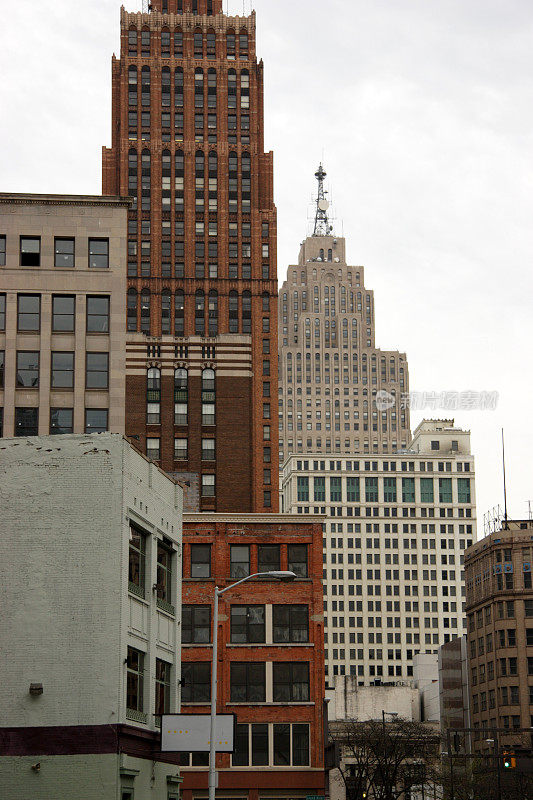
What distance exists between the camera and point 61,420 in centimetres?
6312

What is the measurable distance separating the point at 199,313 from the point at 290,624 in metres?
68.1

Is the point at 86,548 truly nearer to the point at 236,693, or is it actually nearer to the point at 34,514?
the point at 34,514

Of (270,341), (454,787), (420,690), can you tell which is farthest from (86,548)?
(420,690)

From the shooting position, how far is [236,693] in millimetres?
74000

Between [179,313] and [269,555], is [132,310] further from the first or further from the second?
[269,555]

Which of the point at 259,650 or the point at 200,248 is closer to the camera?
the point at 259,650

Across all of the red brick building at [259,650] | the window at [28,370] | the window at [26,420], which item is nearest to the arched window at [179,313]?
the red brick building at [259,650]

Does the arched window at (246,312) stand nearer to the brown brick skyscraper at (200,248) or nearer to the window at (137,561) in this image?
the brown brick skyscraper at (200,248)

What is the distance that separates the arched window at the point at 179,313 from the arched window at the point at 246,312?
687 centimetres

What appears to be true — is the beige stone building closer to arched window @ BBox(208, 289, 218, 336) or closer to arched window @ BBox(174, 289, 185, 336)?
arched window @ BBox(174, 289, 185, 336)

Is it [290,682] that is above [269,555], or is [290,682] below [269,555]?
below

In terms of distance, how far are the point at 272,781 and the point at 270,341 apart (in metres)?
70.6

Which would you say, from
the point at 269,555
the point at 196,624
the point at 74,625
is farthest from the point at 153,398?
the point at 74,625

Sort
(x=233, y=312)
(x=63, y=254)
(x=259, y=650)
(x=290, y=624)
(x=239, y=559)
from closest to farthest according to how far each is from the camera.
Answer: (x=63, y=254) → (x=259, y=650) → (x=290, y=624) → (x=239, y=559) → (x=233, y=312)
